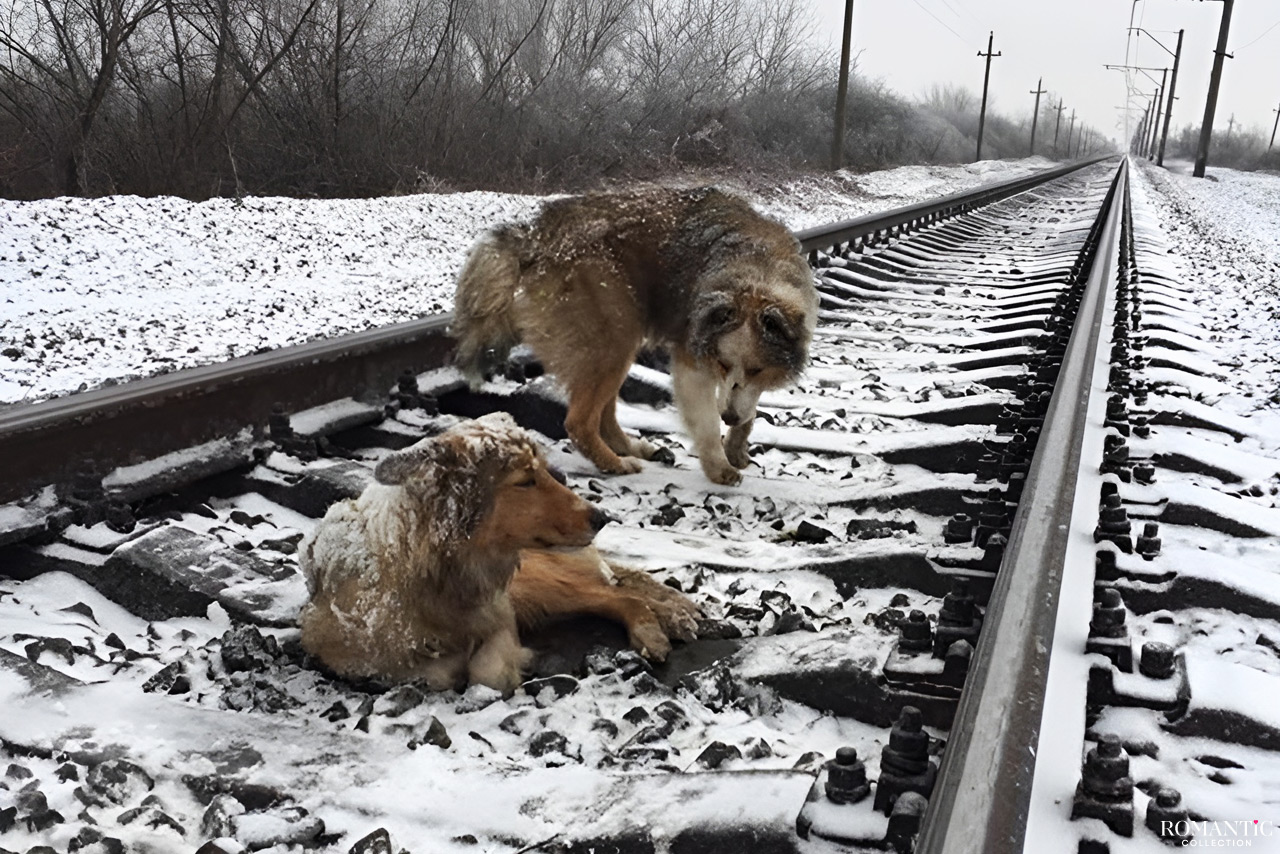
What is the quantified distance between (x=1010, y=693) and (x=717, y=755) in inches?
29.7

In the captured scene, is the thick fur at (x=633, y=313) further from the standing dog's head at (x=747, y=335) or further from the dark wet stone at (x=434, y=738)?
the dark wet stone at (x=434, y=738)

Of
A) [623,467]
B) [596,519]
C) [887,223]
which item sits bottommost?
[623,467]

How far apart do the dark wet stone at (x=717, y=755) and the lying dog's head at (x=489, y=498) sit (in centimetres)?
93

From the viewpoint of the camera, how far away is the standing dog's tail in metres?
5.35

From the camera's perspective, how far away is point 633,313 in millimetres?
5379

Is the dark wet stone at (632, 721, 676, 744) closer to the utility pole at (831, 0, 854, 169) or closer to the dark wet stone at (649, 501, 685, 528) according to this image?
the dark wet stone at (649, 501, 685, 528)

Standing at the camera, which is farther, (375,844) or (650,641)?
(650,641)

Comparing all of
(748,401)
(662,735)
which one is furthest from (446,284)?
(662,735)

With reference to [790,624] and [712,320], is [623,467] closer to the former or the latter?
[712,320]

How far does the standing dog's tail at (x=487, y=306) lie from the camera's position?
535cm

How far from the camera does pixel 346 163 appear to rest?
19.5 meters

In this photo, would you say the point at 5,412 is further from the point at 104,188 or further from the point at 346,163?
the point at 346,163

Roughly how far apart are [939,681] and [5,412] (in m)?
3.52

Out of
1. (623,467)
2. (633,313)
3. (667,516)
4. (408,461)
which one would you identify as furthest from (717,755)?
(633,313)
